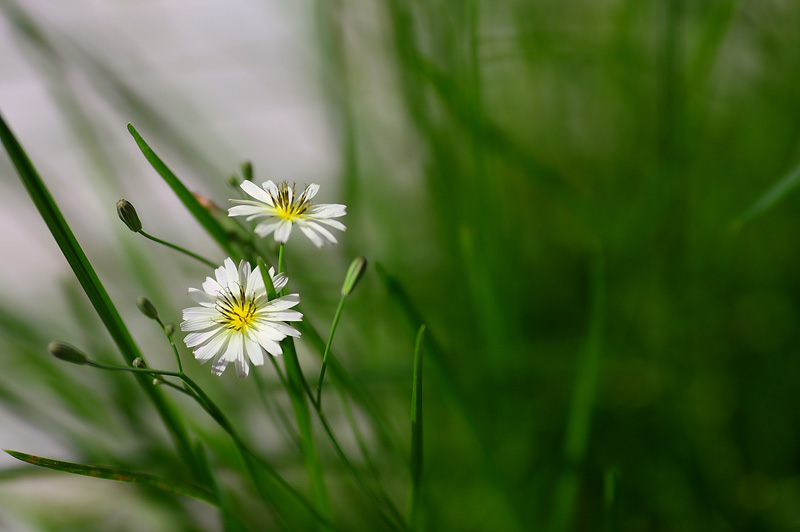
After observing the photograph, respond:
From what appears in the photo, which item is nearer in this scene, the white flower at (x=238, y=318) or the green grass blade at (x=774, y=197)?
the white flower at (x=238, y=318)

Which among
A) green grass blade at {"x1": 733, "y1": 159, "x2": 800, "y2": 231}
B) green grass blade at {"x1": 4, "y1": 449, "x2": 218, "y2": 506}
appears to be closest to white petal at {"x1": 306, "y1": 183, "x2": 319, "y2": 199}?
green grass blade at {"x1": 4, "y1": 449, "x2": 218, "y2": 506}

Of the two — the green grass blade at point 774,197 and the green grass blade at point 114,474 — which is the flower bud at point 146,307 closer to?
the green grass blade at point 114,474

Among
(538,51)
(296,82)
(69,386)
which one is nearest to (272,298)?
(69,386)

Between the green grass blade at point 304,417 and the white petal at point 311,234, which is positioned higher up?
the white petal at point 311,234

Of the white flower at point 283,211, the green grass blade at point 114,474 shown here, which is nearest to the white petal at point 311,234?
the white flower at point 283,211

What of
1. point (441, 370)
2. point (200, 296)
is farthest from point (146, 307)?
point (441, 370)

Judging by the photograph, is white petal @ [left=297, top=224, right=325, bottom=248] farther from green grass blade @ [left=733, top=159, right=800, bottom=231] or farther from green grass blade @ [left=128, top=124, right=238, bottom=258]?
green grass blade @ [left=733, top=159, right=800, bottom=231]

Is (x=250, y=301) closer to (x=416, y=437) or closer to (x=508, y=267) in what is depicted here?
(x=416, y=437)
